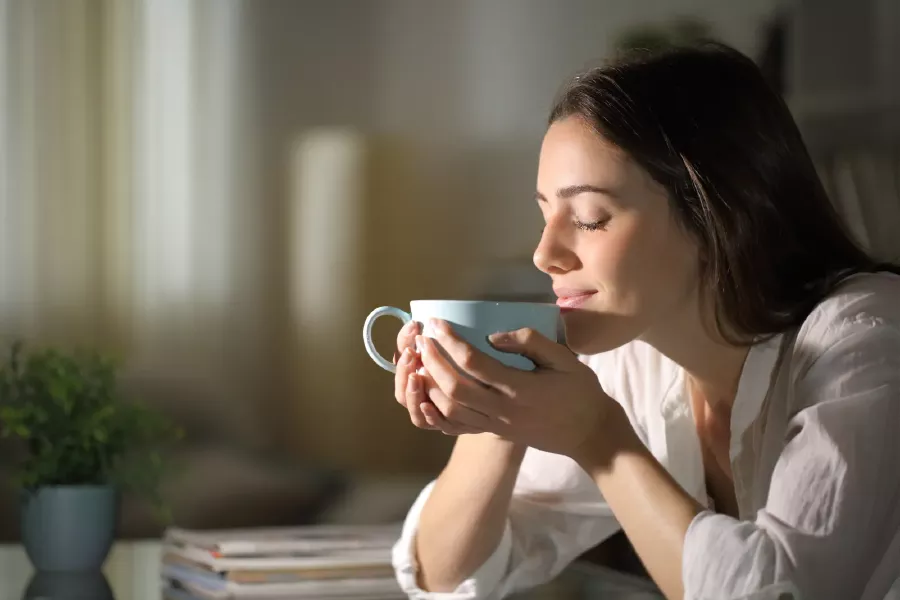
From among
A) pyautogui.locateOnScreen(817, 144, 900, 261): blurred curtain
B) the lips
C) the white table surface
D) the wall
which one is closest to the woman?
the lips

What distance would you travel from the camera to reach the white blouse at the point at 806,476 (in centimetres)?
74

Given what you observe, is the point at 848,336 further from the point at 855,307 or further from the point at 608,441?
the point at 608,441

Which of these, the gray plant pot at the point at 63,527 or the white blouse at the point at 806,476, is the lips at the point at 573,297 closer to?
the white blouse at the point at 806,476

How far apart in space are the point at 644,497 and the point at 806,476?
124mm

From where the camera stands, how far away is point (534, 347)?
30.1 inches

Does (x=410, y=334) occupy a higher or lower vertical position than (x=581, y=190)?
lower

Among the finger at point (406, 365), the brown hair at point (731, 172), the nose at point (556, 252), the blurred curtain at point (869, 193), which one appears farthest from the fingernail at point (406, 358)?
the blurred curtain at point (869, 193)

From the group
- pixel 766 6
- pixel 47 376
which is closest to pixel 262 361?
pixel 47 376

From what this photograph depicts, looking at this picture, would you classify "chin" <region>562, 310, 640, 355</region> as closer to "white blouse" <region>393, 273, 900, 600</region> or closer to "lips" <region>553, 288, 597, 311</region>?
"lips" <region>553, 288, 597, 311</region>

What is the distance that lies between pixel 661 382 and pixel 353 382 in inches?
17.2

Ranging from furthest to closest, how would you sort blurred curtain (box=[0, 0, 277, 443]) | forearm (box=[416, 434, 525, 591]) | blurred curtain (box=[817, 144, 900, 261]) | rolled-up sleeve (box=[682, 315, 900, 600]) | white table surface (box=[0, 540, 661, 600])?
blurred curtain (box=[817, 144, 900, 261]) < blurred curtain (box=[0, 0, 277, 443]) < white table surface (box=[0, 540, 661, 600]) < forearm (box=[416, 434, 525, 591]) < rolled-up sleeve (box=[682, 315, 900, 600])

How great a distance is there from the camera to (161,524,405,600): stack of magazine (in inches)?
42.6

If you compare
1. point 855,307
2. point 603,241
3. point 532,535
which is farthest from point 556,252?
point 532,535

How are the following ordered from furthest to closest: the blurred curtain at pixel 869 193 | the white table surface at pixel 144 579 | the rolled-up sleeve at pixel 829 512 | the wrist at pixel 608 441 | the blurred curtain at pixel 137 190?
the blurred curtain at pixel 869 193 < the blurred curtain at pixel 137 190 < the white table surface at pixel 144 579 < the wrist at pixel 608 441 < the rolled-up sleeve at pixel 829 512
